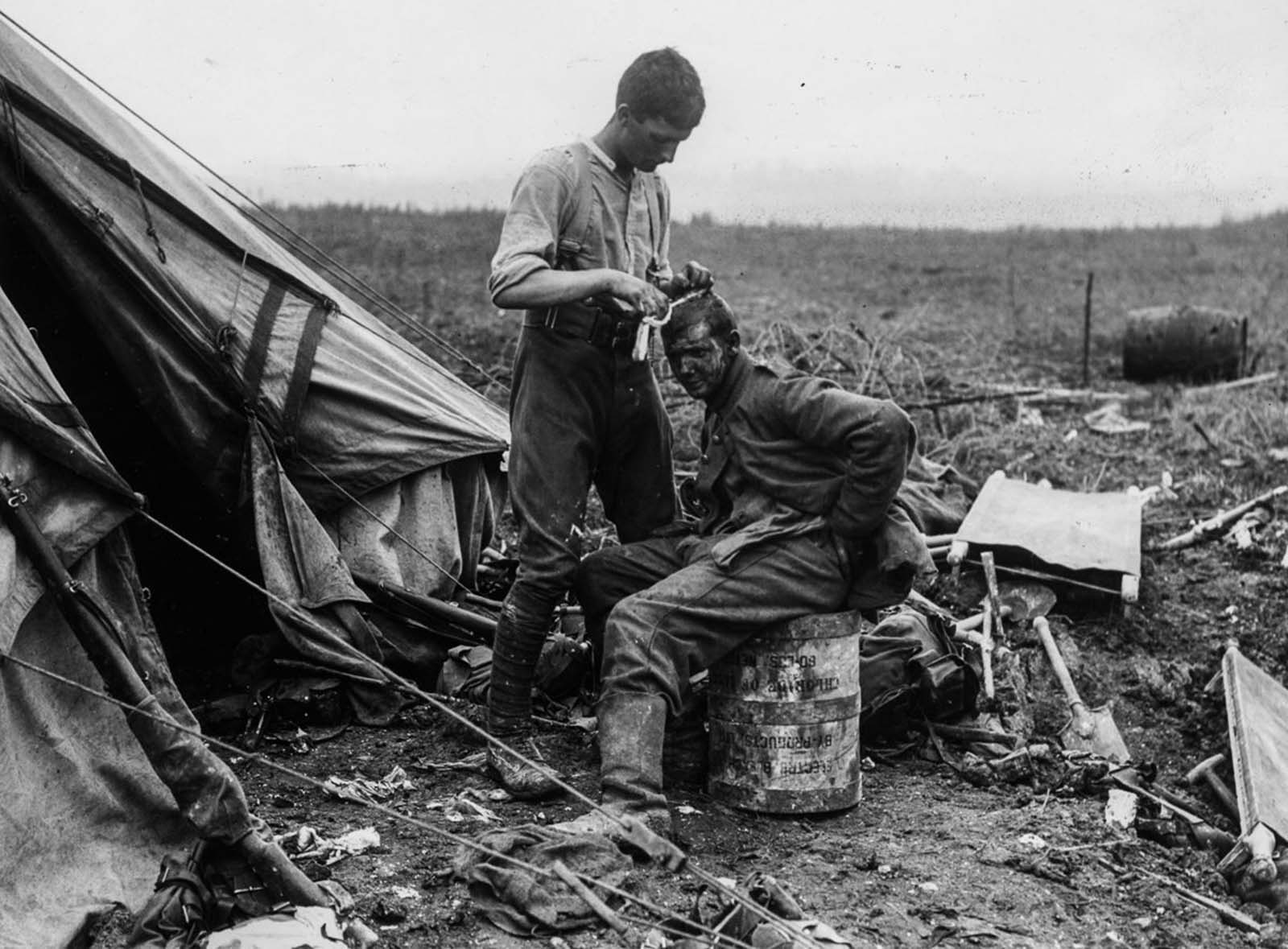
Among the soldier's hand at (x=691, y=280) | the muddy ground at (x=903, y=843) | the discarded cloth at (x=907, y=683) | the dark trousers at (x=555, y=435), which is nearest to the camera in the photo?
the muddy ground at (x=903, y=843)

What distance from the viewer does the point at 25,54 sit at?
4.82 meters

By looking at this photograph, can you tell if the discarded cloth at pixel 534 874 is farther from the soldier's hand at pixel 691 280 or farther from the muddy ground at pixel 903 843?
the soldier's hand at pixel 691 280

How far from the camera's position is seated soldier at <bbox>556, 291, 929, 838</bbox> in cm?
405

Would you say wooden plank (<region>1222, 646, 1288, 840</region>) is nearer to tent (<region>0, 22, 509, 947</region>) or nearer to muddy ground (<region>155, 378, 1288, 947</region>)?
muddy ground (<region>155, 378, 1288, 947</region>)

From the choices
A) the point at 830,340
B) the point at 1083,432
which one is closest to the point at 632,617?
the point at 830,340

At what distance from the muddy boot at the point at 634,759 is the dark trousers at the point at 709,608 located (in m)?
0.05

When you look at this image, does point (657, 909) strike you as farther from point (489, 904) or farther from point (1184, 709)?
point (1184, 709)

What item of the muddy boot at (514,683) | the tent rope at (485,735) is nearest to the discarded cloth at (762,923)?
the tent rope at (485,735)

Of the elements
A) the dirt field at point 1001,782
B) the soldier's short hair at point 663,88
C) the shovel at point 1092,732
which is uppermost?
the soldier's short hair at point 663,88

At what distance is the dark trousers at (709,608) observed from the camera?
4109mm

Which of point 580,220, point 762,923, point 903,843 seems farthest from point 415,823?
point 580,220

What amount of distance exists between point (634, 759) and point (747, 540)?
30.7 inches

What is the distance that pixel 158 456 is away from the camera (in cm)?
526

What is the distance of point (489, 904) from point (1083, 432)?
9.02 m
